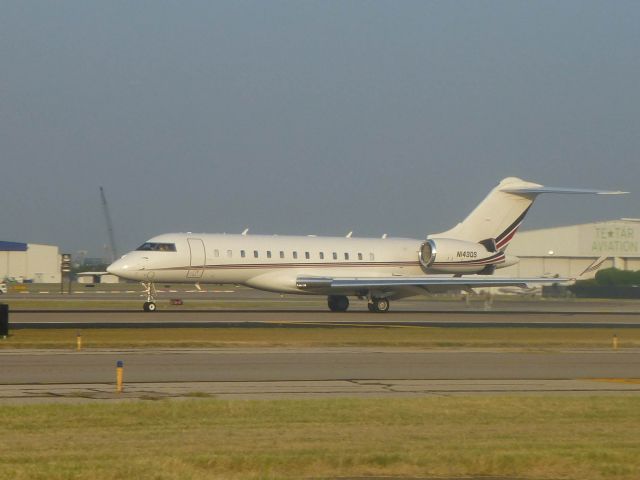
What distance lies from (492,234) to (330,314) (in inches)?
459

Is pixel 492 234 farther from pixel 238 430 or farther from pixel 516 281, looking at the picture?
pixel 238 430

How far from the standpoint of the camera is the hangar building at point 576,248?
89438 millimetres

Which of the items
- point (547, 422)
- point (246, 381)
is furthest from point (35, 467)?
point (246, 381)

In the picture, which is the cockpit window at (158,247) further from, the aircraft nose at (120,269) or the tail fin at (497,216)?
the tail fin at (497,216)

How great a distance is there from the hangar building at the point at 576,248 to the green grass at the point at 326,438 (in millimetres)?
72284

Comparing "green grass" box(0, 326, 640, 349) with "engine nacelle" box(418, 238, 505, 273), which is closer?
"green grass" box(0, 326, 640, 349)

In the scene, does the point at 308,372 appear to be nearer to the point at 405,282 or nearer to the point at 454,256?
the point at 405,282

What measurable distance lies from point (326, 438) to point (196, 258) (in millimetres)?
34708

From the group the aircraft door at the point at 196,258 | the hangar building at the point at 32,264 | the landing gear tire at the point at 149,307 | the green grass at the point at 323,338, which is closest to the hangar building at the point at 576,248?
the aircraft door at the point at 196,258

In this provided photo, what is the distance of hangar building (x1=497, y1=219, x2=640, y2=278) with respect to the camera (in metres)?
89.4

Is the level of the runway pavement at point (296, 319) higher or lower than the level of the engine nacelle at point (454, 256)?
lower

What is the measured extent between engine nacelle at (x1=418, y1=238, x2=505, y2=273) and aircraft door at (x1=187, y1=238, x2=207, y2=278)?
11822mm

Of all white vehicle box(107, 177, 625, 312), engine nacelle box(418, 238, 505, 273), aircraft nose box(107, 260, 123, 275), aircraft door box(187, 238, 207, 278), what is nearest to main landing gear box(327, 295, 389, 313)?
white vehicle box(107, 177, 625, 312)

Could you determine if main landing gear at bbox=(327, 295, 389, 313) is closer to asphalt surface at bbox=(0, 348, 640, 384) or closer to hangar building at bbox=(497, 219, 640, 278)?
asphalt surface at bbox=(0, 348, 640, 384)
